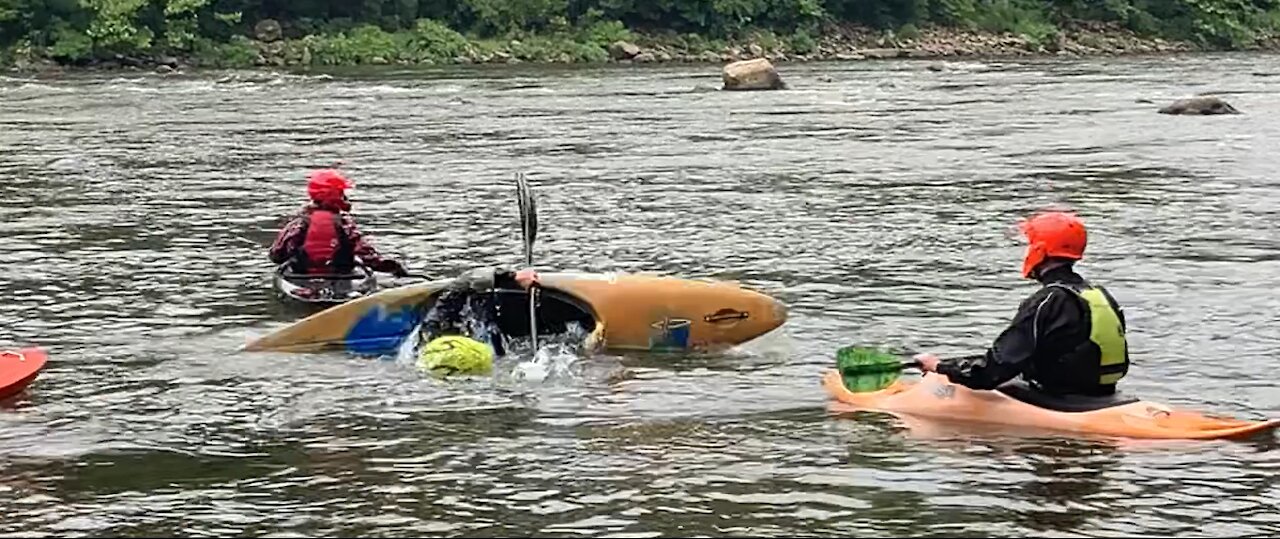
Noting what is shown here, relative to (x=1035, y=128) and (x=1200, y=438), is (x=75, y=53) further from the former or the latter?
(x=1200, y=438)

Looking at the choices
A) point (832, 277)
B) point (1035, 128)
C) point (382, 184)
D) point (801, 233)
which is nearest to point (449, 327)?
point (832, 277)

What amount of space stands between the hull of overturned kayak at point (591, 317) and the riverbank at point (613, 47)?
37435 millimetres

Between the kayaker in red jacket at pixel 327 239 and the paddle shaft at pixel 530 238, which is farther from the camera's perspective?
the kayaker in red jacket at pixel 327 239

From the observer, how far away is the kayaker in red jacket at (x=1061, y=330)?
7906mm

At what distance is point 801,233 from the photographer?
50.9 ft

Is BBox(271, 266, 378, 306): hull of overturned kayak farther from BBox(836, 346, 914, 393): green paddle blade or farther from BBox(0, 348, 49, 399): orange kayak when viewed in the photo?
BBox(836, 346, 914, 393): green paddle blade

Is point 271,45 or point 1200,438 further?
point 271,45

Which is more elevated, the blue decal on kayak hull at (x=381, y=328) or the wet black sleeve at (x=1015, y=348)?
the wet black sleeve at (x=1015, y=348)

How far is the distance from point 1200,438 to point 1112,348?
1.73ft

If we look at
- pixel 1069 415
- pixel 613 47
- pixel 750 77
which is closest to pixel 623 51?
pixel 613 47

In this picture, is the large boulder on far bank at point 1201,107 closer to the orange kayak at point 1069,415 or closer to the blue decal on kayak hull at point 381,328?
the blue decal on kayak hull at point 381,328

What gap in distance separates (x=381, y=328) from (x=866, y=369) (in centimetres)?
290

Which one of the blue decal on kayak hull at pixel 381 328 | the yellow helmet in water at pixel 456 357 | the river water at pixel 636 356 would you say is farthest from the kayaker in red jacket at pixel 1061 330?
the blue decal on kayak hull at pixel 381 328

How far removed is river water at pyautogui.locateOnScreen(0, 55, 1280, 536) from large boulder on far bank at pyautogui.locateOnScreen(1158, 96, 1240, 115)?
2.08 ft
